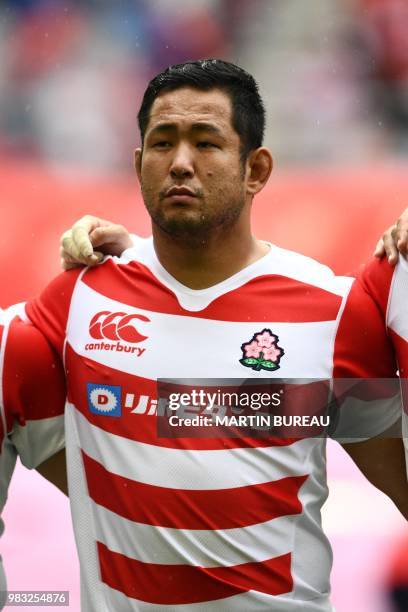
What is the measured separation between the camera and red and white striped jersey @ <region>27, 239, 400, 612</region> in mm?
2613

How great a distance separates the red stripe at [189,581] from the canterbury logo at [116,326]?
0.55 meters

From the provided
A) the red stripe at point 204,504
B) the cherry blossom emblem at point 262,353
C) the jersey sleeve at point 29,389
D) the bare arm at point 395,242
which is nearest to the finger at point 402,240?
the bare arm at point 395,242

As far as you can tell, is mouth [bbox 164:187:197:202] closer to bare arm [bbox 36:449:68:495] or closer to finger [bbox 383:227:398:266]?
finger [bbox 383:227:398:266]

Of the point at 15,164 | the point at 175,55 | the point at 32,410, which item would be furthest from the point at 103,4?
the point at 32,410

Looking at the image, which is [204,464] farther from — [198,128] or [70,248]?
[198,128]

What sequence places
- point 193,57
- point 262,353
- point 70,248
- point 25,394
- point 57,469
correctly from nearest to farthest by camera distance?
point 262,353 → point 25,394 → point 70,248 → point 57,469 → point 193,57

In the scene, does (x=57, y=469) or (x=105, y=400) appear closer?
Result: (x=105, y=400)

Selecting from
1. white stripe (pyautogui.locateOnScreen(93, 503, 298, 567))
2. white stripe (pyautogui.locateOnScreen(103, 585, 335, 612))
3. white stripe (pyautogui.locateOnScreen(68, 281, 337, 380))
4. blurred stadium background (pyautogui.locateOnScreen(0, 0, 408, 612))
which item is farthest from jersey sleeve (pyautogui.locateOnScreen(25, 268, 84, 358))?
blurred stadium background (pyautogui.locateOnScreen(0, 0, 408, 612))

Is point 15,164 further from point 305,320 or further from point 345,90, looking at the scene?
point 305,320

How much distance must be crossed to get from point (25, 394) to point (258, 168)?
33.4 inches

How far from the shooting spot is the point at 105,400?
2.72 metres

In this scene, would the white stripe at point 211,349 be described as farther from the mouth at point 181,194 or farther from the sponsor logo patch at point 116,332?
the mouth at point 181,194

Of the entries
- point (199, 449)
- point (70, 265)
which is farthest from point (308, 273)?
point (70, 265)

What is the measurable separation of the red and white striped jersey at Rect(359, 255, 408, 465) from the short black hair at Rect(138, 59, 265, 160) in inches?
18.0
